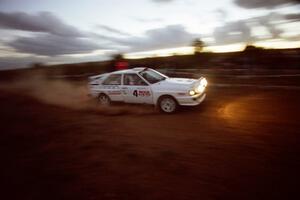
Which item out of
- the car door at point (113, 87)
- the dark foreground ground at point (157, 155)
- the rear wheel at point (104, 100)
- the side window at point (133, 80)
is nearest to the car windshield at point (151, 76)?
the side window at point (133, 80)

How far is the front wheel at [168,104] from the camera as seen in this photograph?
10.0 m

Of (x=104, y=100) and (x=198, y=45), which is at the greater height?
(x=198, y=45)

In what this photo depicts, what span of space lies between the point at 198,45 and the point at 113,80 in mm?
28205

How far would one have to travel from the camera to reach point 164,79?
10.9 m

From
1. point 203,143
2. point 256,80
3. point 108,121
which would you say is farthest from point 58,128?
point 256,80

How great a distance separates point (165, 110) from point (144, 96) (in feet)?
3.17

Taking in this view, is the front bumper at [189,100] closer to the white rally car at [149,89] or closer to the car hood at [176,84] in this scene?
the white rally car at [149,89]

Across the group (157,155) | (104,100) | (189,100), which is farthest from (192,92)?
(157,155)

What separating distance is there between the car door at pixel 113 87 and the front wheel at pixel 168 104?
1834 millimetres

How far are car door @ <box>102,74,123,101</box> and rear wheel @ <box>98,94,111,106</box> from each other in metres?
0.20

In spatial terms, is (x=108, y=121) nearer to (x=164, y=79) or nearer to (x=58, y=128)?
(x=58, y=128)

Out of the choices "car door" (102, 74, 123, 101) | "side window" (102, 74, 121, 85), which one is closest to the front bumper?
"car door" (102, 74, 123, 101)

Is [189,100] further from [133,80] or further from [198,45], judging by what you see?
[198,45]

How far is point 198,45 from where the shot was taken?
37.9m
